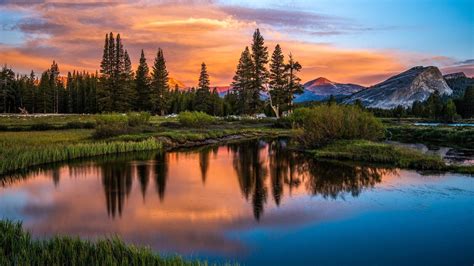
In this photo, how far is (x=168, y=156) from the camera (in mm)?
30875

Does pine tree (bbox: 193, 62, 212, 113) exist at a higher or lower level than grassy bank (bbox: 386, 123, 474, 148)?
higher

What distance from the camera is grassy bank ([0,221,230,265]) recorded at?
24.3 ft

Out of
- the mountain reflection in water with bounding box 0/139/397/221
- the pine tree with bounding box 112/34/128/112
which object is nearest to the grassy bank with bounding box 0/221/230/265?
the mountain reflection in water with bounding box 0/139/397/221

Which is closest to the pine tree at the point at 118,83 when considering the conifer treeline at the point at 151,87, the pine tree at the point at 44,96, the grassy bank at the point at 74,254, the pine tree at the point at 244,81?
the conifer treeline at the point at 151,87

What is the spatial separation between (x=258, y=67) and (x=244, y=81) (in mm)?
4109

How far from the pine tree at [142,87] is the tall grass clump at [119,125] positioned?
26.7 m

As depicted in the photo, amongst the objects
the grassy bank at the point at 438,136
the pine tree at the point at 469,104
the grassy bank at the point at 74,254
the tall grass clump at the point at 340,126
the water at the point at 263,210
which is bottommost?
the water at the point at 263,210

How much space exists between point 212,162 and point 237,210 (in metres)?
13.9

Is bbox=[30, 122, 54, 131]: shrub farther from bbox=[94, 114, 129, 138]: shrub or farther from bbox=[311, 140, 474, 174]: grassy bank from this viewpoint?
bbox=[311, 140, 474, 174]: grassy bank

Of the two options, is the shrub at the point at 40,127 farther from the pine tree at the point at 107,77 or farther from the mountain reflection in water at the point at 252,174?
the pine tree at the point at 107,77

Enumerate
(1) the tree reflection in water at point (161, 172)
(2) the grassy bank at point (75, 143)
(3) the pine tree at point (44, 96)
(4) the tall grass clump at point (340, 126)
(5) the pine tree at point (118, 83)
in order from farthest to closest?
(3) the pine tree at point (44, 96)
(5) the pine tree at point (118, 83)
(4) the tall grass clump at point (340, 126)
(2) the grassy bank at point (75, 143)
(1) the tree reflection in water at point (161, 172)

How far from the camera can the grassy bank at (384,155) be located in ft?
74.8

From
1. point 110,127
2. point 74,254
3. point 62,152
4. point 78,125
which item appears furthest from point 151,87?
point 74,254

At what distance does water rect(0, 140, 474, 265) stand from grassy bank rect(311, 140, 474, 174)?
5.43 feet
